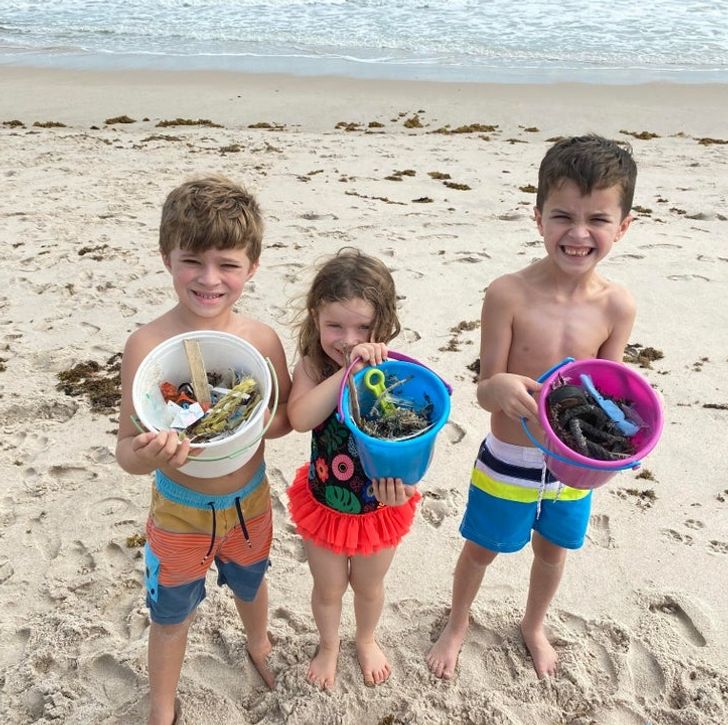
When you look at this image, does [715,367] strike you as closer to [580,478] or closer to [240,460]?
[580,478]

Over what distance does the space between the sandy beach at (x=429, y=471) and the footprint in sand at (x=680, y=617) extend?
0.01 m

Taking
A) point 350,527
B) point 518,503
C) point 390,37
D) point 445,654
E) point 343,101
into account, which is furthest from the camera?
point 390,37

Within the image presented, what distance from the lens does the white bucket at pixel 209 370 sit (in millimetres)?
1765

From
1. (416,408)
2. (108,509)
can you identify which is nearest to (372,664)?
(416,408)

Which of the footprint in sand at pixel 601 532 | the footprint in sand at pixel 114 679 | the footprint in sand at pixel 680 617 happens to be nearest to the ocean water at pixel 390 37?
the footprint in sand at pixel 601 532

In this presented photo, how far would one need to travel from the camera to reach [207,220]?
1972 mm

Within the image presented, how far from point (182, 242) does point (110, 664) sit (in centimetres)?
166

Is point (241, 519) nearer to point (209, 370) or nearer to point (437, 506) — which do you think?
point (209, 370)

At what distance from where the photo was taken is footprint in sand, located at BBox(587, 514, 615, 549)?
313 cm

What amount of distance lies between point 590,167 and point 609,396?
27.7 inches

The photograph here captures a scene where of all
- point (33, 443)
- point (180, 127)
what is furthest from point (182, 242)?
point (180, 127)

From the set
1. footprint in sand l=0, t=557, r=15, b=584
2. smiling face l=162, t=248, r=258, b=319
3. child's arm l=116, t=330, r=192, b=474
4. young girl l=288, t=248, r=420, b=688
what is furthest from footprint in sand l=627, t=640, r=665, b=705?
footprint in sand l=0, t=557, r=15, b=584

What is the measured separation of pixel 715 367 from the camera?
14.1ft

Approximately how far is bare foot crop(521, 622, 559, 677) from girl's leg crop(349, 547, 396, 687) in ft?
1.84
